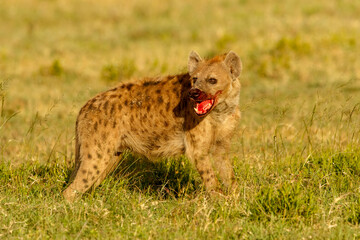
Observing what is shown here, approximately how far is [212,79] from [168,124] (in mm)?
548

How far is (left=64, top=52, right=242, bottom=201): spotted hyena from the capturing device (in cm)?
512

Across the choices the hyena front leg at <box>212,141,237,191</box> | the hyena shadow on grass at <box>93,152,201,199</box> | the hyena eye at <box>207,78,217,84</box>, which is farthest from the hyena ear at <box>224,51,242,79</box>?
the hyena shadow on grass at <box>93,152,201,199</box>

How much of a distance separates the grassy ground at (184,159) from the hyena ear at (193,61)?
642mm

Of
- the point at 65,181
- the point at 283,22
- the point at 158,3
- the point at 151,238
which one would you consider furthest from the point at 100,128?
the point at 158,3

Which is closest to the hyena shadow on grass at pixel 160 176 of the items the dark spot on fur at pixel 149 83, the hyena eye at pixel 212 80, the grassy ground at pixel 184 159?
the grassy ground at pixel 184 159

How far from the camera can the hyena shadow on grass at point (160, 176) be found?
5.55 metres

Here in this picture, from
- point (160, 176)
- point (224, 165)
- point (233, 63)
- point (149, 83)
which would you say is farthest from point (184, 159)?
point (233, 63)

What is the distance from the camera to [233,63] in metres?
5.19

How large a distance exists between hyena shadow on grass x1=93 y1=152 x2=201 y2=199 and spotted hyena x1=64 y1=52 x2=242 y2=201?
0.30 m

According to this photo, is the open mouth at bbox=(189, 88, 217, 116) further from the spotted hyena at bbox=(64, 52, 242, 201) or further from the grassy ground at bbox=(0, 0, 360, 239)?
the grassy ground at bbox=(0, 0, 360, 239)

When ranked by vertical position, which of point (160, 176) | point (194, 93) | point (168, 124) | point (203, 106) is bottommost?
point (160, 176)

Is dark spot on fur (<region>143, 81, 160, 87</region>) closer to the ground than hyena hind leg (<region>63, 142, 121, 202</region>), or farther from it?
farther from it

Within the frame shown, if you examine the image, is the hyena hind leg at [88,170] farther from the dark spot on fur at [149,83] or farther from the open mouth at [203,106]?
the open mouth at [203,106]

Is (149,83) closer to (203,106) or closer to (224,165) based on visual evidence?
(203,106)
